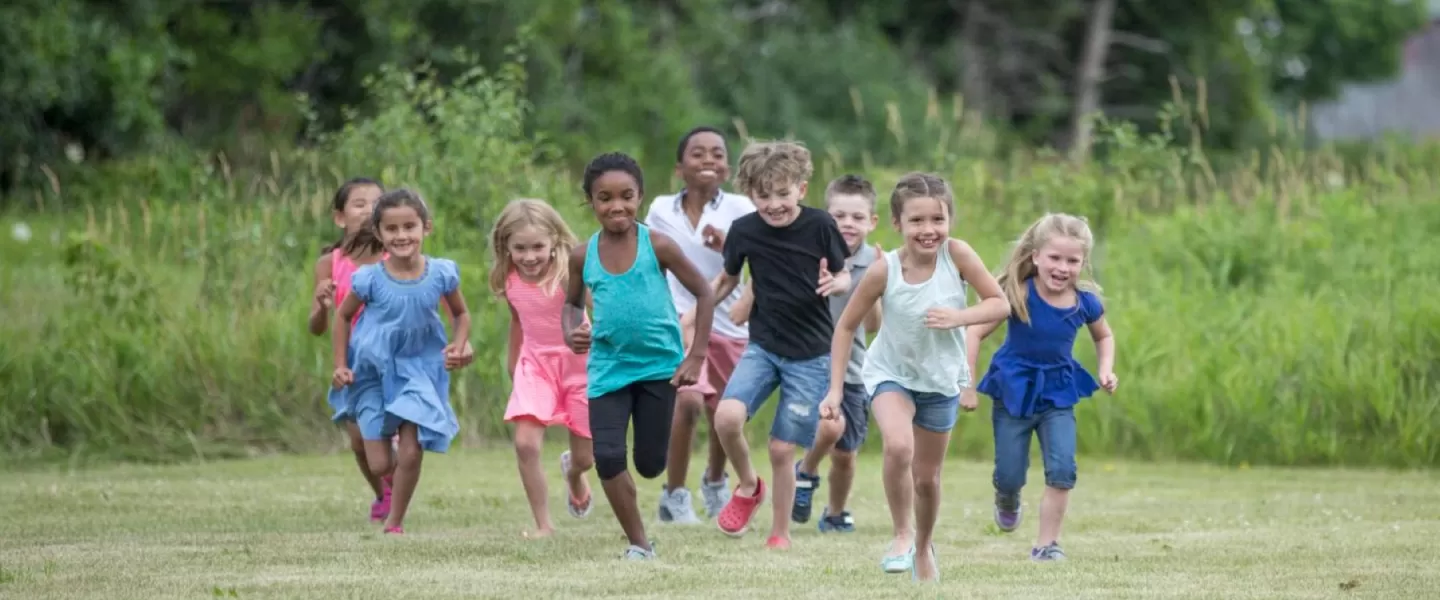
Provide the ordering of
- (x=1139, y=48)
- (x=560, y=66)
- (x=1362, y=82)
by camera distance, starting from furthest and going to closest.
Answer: (x=1362, y=82) < (x=1139, y=48) < (x=560, y=66)

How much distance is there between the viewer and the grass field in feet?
27.4

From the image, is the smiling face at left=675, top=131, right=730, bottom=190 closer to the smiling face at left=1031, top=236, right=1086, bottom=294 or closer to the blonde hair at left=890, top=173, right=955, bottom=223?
the smiling face at left=1031, top=236, right=1086, bottom=294

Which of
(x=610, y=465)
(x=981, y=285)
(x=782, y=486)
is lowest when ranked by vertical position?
(x=782, y=486)

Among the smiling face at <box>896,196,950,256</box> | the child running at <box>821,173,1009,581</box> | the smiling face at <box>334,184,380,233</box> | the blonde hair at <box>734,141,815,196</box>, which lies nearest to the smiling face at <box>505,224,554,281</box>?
the blonde hair at <box>734,141,815,196</box>

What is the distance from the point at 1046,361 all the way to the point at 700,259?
2.34 m

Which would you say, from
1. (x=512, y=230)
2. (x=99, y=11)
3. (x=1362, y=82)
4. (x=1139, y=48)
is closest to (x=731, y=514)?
(x=512, y=230)

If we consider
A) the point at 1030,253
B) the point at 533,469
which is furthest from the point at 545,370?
the point at 1030,253

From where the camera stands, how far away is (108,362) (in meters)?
15.2

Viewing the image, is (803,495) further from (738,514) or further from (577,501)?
(577,501)

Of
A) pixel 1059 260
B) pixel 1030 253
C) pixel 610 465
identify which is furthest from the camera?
pixel 1030 253

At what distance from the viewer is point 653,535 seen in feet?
34.3

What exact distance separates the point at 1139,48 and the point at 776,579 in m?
37.9

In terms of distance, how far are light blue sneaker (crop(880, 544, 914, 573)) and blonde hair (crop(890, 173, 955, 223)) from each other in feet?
4.40

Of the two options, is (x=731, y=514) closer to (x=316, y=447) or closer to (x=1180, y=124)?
(x=316, y=447)
